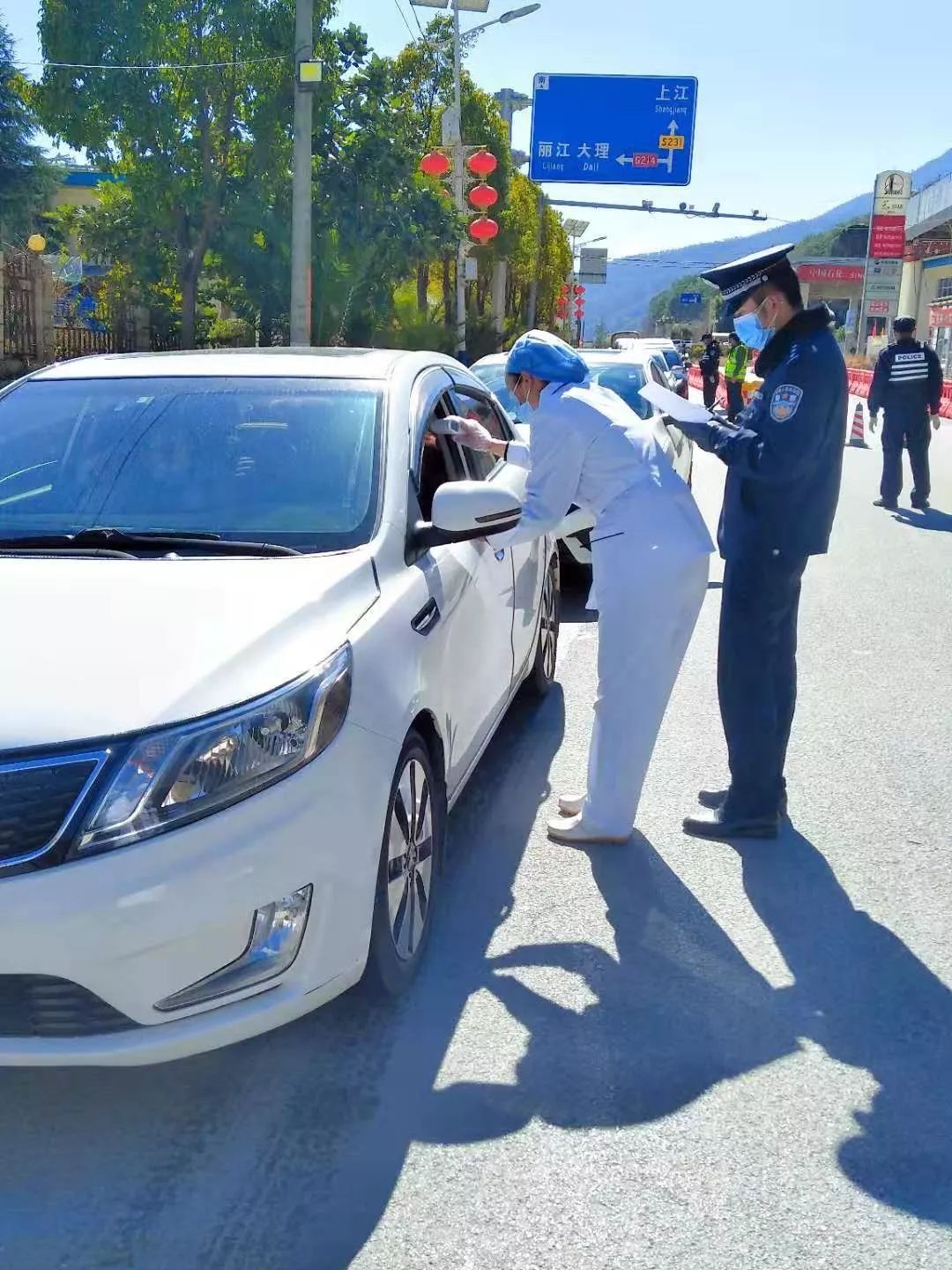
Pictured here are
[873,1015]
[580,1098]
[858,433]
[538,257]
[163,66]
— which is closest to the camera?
[580,1098]

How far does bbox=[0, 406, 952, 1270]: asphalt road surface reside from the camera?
8.38ft

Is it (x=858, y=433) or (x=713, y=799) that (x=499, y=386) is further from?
(x=858, y=433)

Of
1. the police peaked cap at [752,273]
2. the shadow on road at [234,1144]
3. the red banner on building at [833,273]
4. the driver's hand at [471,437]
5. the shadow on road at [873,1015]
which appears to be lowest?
the shadow on road at [234,1144]

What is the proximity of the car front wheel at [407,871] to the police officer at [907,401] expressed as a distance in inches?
437

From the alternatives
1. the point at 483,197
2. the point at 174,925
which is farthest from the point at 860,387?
the point at 174,925

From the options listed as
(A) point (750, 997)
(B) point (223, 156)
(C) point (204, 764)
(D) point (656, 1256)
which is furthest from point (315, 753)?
(B) point (223, 156)

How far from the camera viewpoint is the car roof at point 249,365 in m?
4.31

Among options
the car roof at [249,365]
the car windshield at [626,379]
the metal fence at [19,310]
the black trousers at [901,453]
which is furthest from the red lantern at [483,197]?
the car roof at [249,365]

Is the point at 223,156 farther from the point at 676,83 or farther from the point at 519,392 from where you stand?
the point at 519,392

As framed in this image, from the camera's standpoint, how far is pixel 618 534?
431 cm

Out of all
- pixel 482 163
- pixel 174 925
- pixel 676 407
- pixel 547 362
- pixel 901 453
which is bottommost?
pixel 174 925

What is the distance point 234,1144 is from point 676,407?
2573 mm

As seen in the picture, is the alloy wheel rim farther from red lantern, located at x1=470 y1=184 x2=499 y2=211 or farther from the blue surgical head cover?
red lantern, located at x1=470 y1=184 x2=499 y2=211

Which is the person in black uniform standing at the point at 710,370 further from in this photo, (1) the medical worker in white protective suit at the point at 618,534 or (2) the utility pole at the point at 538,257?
(2) the utility pole at the point at 538,257
